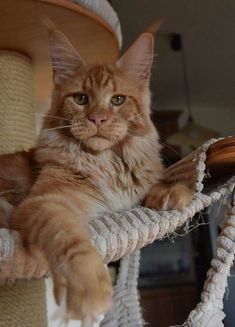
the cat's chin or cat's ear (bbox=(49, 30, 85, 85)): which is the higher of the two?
cat's ear (bbox=(49, 30, 85, 85))

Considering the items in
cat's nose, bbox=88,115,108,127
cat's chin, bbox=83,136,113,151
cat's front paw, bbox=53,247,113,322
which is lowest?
cat's front paw, bbox=53,247,113,322

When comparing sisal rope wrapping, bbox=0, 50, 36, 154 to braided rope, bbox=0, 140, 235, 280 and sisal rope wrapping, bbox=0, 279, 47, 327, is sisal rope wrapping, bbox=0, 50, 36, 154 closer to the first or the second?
sisal rope wrapping, bbox=0, 279, 47, 327

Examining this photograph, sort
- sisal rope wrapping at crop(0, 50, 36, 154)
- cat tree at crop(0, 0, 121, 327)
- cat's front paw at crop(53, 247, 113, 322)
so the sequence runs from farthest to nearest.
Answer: sisal rope wrapping at crop(0, 50, 36, 154), cat tree at crop(0, 0, 121, 327), cat's front paw at crop(53, 247, 113, 322)

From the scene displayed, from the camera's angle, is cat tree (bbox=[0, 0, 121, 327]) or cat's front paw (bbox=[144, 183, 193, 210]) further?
cat tree (bbox=[0, 0, 121, 327])

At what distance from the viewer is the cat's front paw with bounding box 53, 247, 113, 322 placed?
0.65 metres

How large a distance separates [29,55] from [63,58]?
0.47m

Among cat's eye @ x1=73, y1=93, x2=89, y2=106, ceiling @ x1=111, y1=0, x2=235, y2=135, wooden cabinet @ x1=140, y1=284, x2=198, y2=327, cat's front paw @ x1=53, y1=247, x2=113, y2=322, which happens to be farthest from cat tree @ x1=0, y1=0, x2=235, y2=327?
wooden cabinet @ x1=140, y1=284, x2=198, y2=327

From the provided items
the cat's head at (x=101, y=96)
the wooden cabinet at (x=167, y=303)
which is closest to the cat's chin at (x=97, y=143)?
the cat's head at (x=101, y=96)

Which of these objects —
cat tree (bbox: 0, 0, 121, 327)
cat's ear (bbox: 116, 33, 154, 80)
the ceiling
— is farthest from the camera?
the ceiling

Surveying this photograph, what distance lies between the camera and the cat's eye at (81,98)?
1.21 m

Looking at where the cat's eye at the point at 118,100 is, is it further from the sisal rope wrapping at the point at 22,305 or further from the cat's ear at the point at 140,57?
the sisal rope wrapping at the point at 22,305

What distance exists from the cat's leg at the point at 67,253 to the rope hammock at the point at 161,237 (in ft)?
0.14

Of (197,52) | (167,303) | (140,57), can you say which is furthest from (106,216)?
(167,303)

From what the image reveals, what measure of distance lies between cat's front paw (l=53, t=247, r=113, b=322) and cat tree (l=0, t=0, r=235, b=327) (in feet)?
0.45
